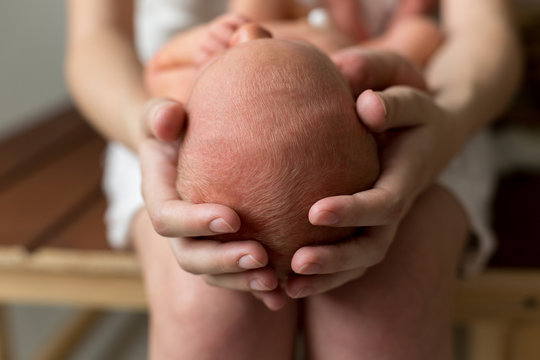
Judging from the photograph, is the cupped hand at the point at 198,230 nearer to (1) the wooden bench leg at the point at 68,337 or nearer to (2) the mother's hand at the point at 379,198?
(2) the mother's hand at the point at 379,198

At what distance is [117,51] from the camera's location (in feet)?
2.56

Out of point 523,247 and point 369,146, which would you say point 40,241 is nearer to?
point 369,146

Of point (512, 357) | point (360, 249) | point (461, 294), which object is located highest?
point (360, 249)

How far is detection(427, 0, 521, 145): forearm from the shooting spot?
63cm

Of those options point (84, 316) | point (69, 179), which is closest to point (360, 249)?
point (69, 179)

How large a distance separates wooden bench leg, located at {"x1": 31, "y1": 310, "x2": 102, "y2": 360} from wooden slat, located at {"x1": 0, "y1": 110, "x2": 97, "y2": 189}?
0.39 m

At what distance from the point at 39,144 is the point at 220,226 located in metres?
0.85

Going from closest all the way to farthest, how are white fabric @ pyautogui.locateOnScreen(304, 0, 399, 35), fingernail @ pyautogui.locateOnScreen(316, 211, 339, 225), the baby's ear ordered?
fingernail @ pyautogui.locateOnScreen(316, 211, 339, 225) < the baby's ear < white fabric @ pyautogui.locateOnScreen(304, 0, 399, 35)

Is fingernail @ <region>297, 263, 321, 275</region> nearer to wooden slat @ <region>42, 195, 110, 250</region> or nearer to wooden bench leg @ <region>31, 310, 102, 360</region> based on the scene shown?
wooden slat @ <region>42, 195, 110, 250</region>

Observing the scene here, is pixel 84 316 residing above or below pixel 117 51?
below

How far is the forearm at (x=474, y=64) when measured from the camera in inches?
24.9

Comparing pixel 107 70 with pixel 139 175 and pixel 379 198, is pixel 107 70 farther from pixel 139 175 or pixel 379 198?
pixel 379 198

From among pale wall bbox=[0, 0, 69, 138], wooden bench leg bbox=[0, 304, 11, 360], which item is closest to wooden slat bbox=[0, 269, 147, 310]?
wooden bench leg bbox=[0, 304, 11, 360]

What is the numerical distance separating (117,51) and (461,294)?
1.77 feet
